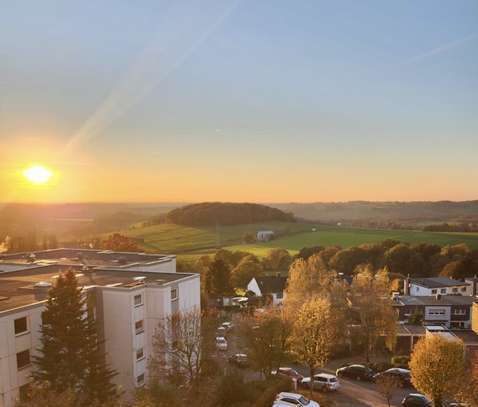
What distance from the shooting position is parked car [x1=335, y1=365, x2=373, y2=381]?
30328mm

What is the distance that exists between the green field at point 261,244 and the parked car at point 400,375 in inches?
2201

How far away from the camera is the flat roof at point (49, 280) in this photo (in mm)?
22953

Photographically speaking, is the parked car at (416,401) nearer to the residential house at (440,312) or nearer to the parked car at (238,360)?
the parked car at (238,360)

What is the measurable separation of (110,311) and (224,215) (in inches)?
3469

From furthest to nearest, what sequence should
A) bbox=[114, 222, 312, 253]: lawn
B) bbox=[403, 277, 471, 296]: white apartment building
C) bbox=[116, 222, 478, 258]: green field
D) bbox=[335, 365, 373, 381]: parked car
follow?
bbox=[114, 222, 312, 253]: lawn, bbox=[116, 222, 478, 258]: green field, bbox=[403, 277, 471, 296]: white apartment building, bbox=[335, 365, 373, 381]: parked car

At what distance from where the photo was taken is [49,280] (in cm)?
2839

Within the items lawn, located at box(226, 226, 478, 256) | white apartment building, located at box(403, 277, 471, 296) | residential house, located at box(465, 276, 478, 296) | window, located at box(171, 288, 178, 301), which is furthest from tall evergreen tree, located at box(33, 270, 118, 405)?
lawn, located at box(226, 226, 478, 256)

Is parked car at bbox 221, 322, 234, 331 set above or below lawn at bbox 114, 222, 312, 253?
below

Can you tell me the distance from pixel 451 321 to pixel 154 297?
37346mm

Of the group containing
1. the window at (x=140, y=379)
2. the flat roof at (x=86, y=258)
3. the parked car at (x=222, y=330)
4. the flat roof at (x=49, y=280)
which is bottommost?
the parked car at (x=222, y=330)

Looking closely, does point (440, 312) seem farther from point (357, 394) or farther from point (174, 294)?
point (174, 294)

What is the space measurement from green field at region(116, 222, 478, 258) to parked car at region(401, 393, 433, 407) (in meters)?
59.4

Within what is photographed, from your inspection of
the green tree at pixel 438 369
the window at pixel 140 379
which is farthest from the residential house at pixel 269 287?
the window at pixel 140 379

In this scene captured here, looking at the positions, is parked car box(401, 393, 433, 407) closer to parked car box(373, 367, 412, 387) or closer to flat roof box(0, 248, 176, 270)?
parked car box(373, 367, 412, 387)
